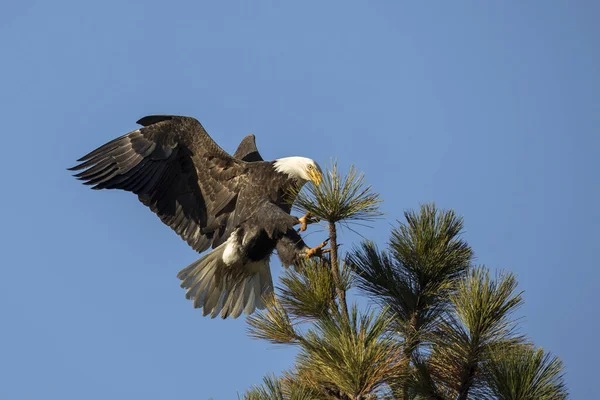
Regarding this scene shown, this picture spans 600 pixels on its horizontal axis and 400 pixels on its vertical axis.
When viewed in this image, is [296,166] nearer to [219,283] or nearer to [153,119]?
[219,283]

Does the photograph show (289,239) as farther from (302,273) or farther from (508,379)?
(508,379)

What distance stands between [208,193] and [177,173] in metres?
0.28

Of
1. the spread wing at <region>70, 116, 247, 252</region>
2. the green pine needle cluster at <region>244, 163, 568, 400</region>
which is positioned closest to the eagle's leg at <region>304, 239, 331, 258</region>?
the green pine needle cluster at <region>244, 163, 568, 400</region>

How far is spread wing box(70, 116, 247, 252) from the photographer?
6789 millimetres

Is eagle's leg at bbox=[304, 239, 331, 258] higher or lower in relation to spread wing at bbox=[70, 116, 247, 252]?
lower

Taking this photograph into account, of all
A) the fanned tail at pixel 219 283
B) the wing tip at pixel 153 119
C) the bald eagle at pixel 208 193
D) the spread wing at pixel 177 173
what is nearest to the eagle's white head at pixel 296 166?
the bald eagle at pixel 208 193

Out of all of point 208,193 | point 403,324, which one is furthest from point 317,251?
point 208,193

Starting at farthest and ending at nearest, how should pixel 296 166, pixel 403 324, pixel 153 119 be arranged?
1. pixel 153 119
2. pixel 296 166
3. pixel 403 324

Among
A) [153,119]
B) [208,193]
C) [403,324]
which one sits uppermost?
[153,119]

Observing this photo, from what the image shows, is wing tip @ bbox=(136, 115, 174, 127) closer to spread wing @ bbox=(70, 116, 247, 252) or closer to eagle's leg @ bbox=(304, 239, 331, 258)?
spread wing @ bbox=(70, 116, 247, 252)

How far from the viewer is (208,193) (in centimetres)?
698

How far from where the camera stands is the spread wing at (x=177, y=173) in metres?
6.79

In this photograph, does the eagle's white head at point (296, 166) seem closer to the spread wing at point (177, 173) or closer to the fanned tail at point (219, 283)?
the spread wing at point (177, 173)

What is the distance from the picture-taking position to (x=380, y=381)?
3779mm
